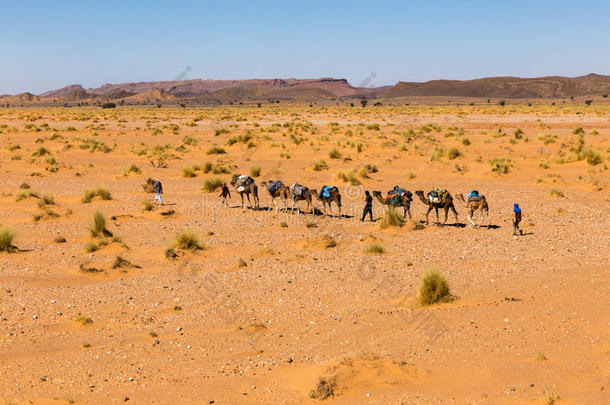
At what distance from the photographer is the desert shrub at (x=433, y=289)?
452 inches

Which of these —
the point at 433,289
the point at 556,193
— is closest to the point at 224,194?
the point at 433,289

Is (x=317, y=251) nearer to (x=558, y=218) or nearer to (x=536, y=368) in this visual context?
(x=536, y=368)

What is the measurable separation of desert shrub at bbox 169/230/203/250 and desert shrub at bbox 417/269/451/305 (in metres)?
7.03

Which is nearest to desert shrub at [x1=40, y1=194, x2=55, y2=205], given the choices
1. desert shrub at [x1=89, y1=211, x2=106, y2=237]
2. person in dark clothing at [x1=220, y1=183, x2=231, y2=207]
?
desert shrub at [x1=89, y1=211, x2=106, y2=237]

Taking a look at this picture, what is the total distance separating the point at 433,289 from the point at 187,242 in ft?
24.3

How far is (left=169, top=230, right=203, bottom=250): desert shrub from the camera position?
1594cm

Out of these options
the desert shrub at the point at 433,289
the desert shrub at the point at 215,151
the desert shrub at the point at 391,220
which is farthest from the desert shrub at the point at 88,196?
the desert shrub at the point at 433,289

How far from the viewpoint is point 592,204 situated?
22.4 m

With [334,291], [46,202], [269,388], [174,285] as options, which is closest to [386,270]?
[334,291]

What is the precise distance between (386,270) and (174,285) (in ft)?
16.5

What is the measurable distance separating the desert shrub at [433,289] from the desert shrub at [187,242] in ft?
23.1

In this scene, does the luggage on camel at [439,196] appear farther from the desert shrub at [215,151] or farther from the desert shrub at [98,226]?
the desert shrub at [215,151]

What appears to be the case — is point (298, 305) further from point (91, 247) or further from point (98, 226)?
point (98, 226)

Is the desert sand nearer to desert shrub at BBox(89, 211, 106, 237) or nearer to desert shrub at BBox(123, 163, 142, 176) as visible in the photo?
desert shrub at BBox(89, 211, 106, 237)
